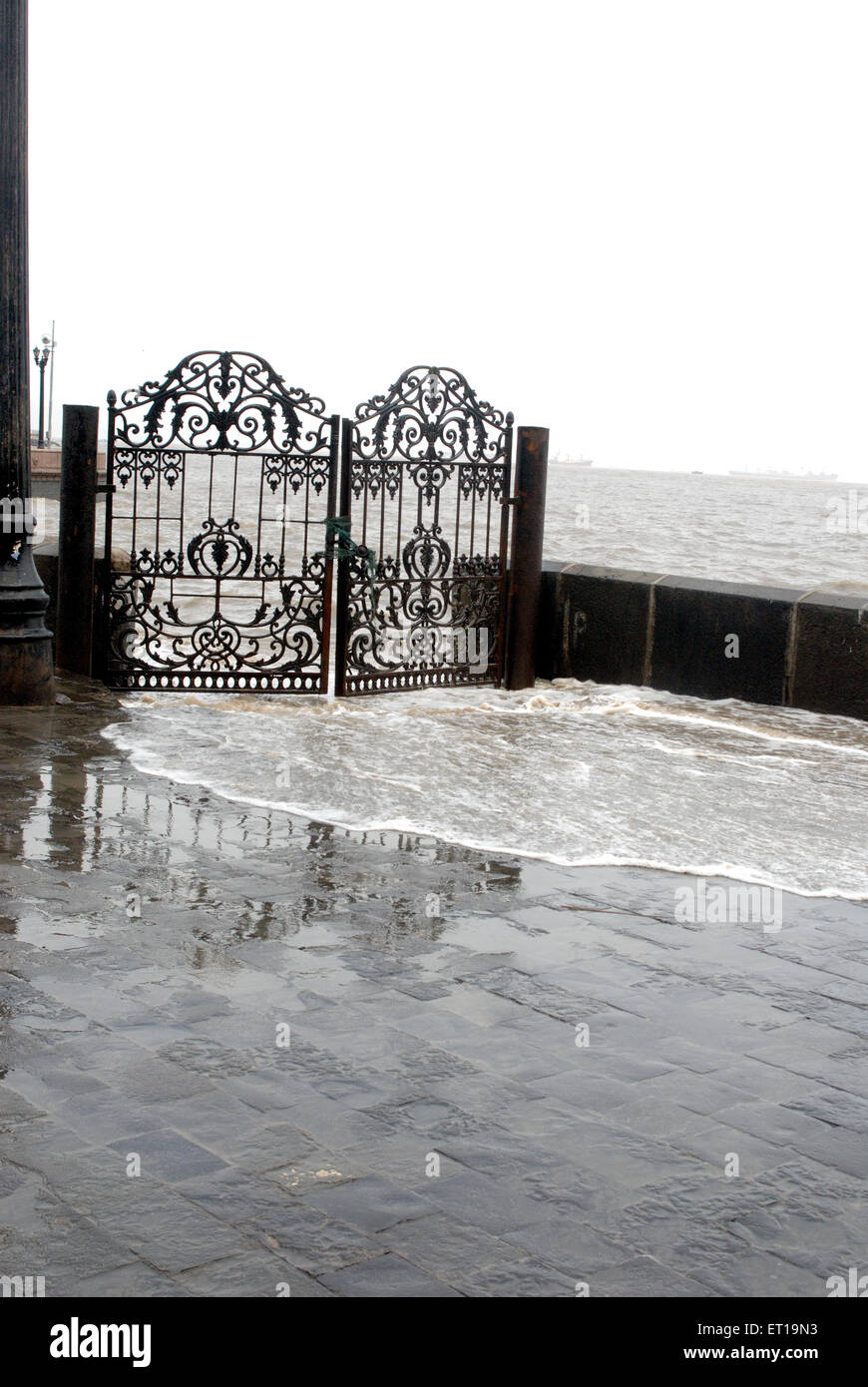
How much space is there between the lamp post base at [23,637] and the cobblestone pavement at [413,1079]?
332cm

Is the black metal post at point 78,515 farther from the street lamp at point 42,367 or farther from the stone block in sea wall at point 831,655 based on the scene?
the street lamp at point 42,367

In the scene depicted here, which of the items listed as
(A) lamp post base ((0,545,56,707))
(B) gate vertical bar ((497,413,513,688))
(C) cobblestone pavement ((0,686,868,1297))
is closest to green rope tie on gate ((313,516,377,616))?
(B) gate vertical bar ((497,413,513,688))

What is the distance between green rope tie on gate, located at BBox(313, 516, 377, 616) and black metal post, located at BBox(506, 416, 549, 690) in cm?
132

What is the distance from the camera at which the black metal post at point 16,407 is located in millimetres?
9148

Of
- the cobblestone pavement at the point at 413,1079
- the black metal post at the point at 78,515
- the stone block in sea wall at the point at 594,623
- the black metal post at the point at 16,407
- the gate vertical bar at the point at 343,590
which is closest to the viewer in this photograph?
the cobblestone pavement at the point at 413,1079

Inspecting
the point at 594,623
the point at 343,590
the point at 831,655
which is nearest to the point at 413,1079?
the point at 343,590

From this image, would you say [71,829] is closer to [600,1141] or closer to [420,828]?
[420,828]

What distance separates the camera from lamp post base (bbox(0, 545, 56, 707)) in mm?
9438

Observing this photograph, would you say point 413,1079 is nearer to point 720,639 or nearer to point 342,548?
point 342,548

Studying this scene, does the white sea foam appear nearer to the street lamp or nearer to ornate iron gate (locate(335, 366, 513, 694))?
ornate iron gate (locate(335, 366, 513, 694))

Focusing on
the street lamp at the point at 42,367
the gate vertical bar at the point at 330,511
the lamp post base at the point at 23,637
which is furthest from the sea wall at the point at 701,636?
the street lamp at the point at 42,367

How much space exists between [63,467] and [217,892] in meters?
5.40

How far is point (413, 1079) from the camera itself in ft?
13.3

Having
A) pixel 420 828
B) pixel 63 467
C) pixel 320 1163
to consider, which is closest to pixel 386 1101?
pixel 320 1163
